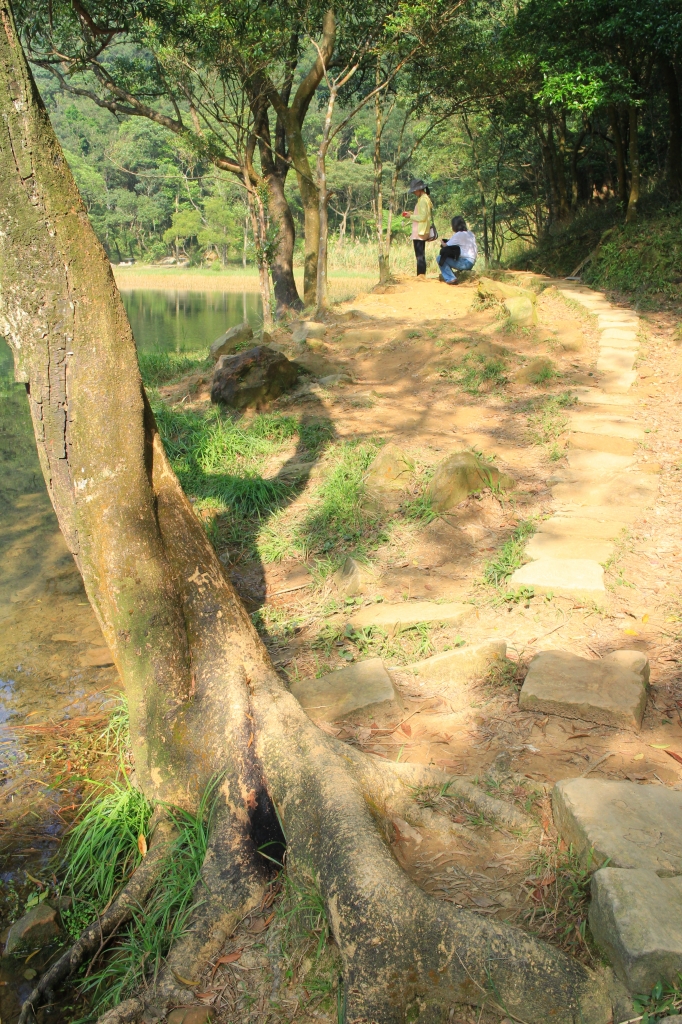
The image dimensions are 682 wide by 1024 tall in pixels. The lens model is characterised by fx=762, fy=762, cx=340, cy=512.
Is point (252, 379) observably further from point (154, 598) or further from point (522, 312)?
point (154, 598)

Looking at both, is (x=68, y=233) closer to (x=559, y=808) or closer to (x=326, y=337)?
(x=559, y=808)

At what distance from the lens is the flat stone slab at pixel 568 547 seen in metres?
3.95

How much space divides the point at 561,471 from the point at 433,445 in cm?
101

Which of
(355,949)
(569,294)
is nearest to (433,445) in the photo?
(355,949)

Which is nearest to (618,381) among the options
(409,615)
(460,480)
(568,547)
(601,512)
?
(601,512)

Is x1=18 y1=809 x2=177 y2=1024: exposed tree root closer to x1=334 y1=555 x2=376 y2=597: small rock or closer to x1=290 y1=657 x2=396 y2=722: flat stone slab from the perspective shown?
x1=290 y1=657 x2=396 y2=722: flat stone slab

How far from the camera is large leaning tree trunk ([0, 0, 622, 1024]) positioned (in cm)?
228

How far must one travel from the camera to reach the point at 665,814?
215 cm

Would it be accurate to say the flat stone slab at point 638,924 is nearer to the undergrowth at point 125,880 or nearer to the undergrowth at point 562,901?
the undergrowth at point 562,901

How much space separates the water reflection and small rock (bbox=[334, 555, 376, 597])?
24.0ft

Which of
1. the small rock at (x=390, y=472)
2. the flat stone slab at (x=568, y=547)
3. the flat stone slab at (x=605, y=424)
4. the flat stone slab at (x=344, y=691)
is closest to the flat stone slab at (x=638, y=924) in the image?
the flat stone slab at (x=344, y=691)

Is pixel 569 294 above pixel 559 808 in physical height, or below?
above

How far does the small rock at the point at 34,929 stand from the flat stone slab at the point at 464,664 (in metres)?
1.66

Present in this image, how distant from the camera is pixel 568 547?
4.04 m
